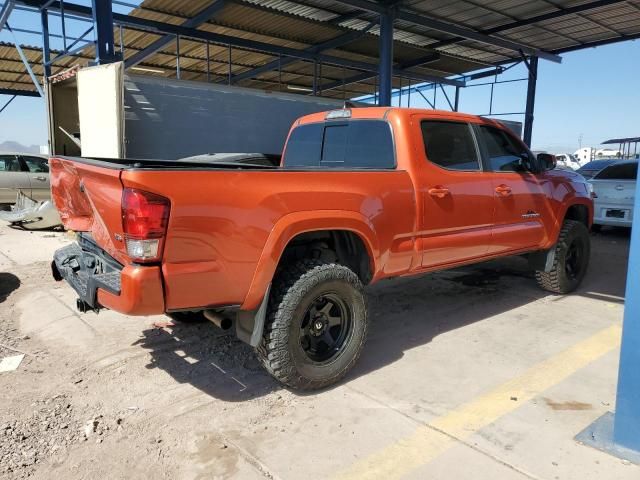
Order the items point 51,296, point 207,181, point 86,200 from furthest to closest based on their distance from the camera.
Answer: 1. point 51,296
2. point 86,200
3. point 207,181

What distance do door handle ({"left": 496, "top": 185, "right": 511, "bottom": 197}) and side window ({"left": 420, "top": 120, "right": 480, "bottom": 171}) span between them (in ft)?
1.00

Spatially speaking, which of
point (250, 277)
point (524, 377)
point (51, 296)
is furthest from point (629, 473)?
point (51, 296)

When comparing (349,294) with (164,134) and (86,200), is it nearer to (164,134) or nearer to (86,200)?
(86,200)

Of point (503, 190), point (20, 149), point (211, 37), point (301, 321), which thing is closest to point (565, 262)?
point (503, 190)

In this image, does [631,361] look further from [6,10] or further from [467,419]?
[6,10]

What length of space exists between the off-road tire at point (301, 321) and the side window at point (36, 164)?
1163 centimetres

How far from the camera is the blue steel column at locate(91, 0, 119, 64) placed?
8.51 meters

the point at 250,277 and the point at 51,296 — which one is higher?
the point at 250,277

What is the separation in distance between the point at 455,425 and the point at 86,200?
9.06 feet

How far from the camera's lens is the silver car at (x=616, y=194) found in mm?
9555

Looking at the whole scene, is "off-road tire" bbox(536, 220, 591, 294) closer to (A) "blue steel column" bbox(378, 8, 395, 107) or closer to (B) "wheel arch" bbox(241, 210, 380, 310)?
(B) "wheel arch" bbox(241, 210, 380, 310)

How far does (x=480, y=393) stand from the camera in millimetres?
3430

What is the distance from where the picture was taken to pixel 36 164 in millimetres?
12539

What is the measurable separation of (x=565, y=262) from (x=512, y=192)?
1494mm
